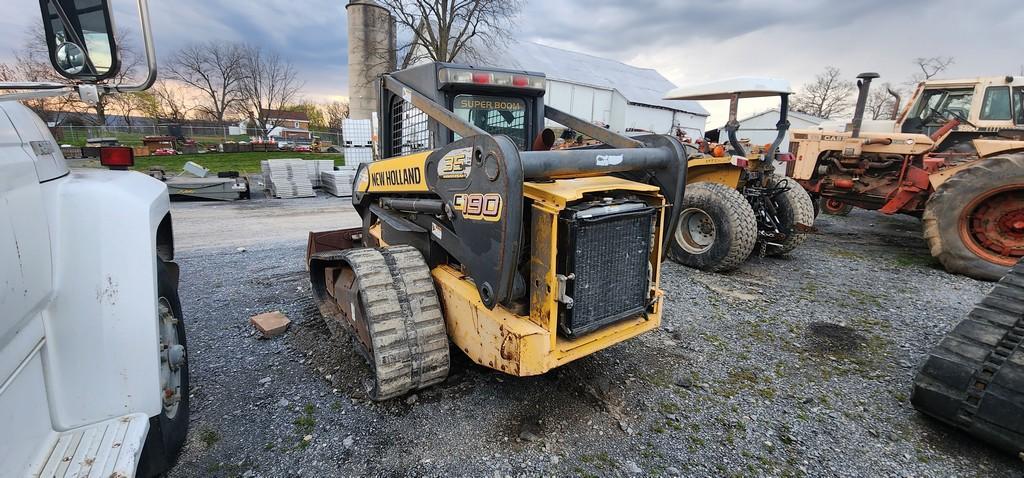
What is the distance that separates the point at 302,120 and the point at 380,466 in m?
65.2

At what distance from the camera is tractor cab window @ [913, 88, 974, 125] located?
8258 mm

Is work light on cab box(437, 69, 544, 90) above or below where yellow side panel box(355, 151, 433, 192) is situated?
above

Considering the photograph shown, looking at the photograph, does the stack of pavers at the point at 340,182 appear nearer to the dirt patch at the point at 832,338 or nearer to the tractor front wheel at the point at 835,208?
the dirt patch at the point at 832,338

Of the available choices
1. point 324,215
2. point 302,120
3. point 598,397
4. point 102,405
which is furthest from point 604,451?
point 302,120

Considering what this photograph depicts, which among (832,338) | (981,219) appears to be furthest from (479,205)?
(981,219)

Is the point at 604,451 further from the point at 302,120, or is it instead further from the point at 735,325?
the point at 302,120

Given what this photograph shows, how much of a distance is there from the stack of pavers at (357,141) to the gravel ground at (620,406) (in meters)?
10.6

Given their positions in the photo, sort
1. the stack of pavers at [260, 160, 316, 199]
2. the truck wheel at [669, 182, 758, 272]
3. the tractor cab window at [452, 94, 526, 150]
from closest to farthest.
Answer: the tractor cab window at [452, 94, 526, 150] < the truck wheel at [669, 182, 758, 272] < the stack of pavers at [260, 160, 316, 199]

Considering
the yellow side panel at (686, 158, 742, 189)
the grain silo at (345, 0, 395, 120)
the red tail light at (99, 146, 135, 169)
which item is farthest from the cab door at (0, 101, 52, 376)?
the grain silo at (345, 0, 395, 120)

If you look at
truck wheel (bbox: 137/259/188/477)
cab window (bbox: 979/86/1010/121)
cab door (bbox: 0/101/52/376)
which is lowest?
truck wheel (bbox: 137/259/188/477)

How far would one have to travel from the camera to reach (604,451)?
2.34 metres

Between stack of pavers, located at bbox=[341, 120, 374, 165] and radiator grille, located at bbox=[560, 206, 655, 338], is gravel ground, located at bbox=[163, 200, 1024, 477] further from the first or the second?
stack of pavers, located at bbox=[341, 120, 374, 165]

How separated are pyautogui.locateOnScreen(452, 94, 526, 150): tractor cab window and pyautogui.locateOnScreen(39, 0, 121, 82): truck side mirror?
1769 millimetres

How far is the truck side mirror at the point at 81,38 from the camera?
1.71m
